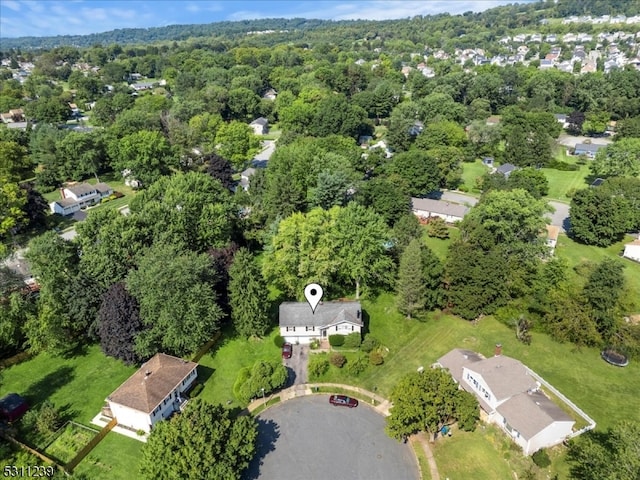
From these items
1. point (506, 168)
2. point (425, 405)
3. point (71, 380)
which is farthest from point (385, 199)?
point (71, 380)

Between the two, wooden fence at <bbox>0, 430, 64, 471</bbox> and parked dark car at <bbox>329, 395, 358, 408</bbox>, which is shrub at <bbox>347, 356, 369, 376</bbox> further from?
wooden fence at <bbox>0, 430, 64, 471</bbox>

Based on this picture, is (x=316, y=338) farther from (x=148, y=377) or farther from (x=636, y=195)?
(x=636, y=195)

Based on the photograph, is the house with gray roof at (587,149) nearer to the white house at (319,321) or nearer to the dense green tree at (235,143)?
the dense green tree at (235,143)

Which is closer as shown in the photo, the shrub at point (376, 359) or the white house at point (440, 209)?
the shrub at point (376, 359)

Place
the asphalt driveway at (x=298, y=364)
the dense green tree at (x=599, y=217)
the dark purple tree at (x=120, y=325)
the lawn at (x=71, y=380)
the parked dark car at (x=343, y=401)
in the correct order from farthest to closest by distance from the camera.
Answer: the dense green tree at (x=599, y=217) → the asphalt driveway at (x=298, y=364) → the dark purple tree at (x=120, y=325) → the lawn at (x=71, y=380) → the parked dark car at (x=343, y=401)

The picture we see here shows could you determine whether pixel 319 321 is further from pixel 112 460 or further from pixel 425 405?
pixel 112 460

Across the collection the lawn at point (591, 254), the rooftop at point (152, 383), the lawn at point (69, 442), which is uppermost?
the rooftop at point (152, 383)

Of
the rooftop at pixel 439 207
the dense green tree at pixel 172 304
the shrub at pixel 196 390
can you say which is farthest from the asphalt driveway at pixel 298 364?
the rooftop at pixel 439 207

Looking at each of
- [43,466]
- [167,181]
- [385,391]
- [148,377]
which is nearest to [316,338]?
[385,391]
